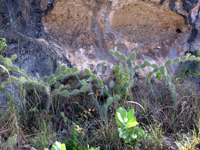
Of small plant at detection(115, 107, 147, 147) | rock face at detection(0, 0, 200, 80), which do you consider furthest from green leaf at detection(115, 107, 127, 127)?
rock face at detection(0, 0, 200, 80)

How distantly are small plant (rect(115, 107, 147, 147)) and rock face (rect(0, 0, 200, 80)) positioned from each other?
3.40ft

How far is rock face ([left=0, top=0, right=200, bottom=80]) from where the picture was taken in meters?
2.51

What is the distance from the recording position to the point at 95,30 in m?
2.96

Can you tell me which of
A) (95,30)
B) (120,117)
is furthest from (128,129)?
(95,30)

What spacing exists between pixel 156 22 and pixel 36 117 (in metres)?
2.67

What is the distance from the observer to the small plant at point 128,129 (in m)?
1.64

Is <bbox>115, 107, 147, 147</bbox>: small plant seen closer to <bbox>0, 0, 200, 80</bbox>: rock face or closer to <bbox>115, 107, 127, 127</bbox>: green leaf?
<bbox>115, 107, 127, 127</bbox>: green leaf

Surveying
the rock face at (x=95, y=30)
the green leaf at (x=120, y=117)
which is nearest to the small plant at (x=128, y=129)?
the green leaf at (x=120, y=117)

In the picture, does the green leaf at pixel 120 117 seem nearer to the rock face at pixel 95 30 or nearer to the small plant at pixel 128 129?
the small plant at pixel 128 129

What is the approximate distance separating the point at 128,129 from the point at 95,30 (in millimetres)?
1829

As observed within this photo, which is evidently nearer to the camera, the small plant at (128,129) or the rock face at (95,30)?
the small plant at (128,129)

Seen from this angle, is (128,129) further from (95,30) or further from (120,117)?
(95,30)

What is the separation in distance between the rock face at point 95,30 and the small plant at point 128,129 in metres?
1.04

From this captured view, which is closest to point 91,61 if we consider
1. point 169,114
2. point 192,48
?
point 169,114
